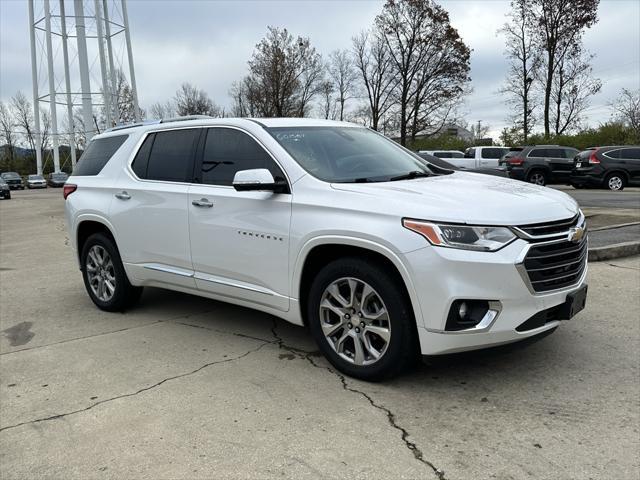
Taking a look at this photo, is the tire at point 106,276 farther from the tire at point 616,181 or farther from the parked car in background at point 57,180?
the parked car in background at point 57,180

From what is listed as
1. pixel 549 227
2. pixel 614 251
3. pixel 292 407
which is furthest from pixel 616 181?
pixel 292 407

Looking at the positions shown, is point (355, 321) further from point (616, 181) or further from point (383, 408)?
point (616, 181)

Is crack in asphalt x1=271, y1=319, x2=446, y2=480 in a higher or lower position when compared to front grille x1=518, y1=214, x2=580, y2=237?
lower

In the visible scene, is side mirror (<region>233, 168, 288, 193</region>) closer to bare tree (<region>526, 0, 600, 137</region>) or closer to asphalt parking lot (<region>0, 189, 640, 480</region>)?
asphalt parking lot (<region>0, 189, 640, 480</region>)

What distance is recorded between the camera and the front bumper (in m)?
3.03

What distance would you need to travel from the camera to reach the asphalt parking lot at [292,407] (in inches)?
105

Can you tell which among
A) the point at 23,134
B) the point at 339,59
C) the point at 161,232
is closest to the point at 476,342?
the point at 161,232

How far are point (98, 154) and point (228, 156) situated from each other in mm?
2026

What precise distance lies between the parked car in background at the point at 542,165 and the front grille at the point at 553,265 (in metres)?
18.8

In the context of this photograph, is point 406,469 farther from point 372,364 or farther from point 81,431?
point 81,431

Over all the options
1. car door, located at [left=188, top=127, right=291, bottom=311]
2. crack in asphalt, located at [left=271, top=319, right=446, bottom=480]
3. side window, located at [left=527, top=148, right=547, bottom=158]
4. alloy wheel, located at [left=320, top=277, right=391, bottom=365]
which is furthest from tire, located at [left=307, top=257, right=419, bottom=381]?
side window, located at [left=527, top=148, right=547, bottom=158]

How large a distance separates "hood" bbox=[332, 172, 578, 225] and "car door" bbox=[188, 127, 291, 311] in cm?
59

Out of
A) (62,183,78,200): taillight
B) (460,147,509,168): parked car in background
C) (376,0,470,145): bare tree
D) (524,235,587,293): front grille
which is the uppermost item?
(376,0,470,145): bare tree

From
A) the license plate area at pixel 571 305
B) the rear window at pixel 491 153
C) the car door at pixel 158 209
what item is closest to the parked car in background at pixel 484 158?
the rear window at pixel 491 153
